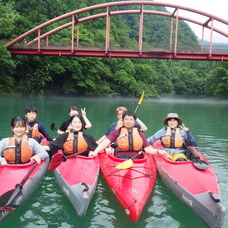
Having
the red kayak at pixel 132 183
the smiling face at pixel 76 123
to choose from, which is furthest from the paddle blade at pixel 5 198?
the smiling face at pixel 76 123

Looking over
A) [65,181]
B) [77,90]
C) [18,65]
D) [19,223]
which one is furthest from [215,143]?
[77,90]

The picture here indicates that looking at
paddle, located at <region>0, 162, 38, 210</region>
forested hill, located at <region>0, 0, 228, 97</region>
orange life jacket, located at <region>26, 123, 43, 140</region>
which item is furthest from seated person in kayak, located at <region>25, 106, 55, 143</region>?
forested hill, located at <region>0, 0, 228, 97</region>

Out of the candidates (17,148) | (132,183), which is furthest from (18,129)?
(132,183)

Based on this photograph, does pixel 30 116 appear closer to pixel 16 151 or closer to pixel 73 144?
pixel 73 144

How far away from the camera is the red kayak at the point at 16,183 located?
2.76 meters

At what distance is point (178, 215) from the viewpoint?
3422 mm

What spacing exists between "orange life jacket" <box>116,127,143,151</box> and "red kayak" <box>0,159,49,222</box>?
1304 millimetres

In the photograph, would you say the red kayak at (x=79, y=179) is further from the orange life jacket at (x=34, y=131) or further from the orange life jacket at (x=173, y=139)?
the orange life jacket at (x=34, y=131)

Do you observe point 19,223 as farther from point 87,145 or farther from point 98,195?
point 87,145

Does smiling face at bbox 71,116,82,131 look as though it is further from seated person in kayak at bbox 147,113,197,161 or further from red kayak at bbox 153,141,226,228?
seated person in kayak at bbox 147,113,197,161

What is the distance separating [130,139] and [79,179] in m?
1.07

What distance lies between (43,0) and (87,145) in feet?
117

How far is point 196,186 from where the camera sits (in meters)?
3.42

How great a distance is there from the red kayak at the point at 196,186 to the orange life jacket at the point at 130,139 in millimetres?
579
